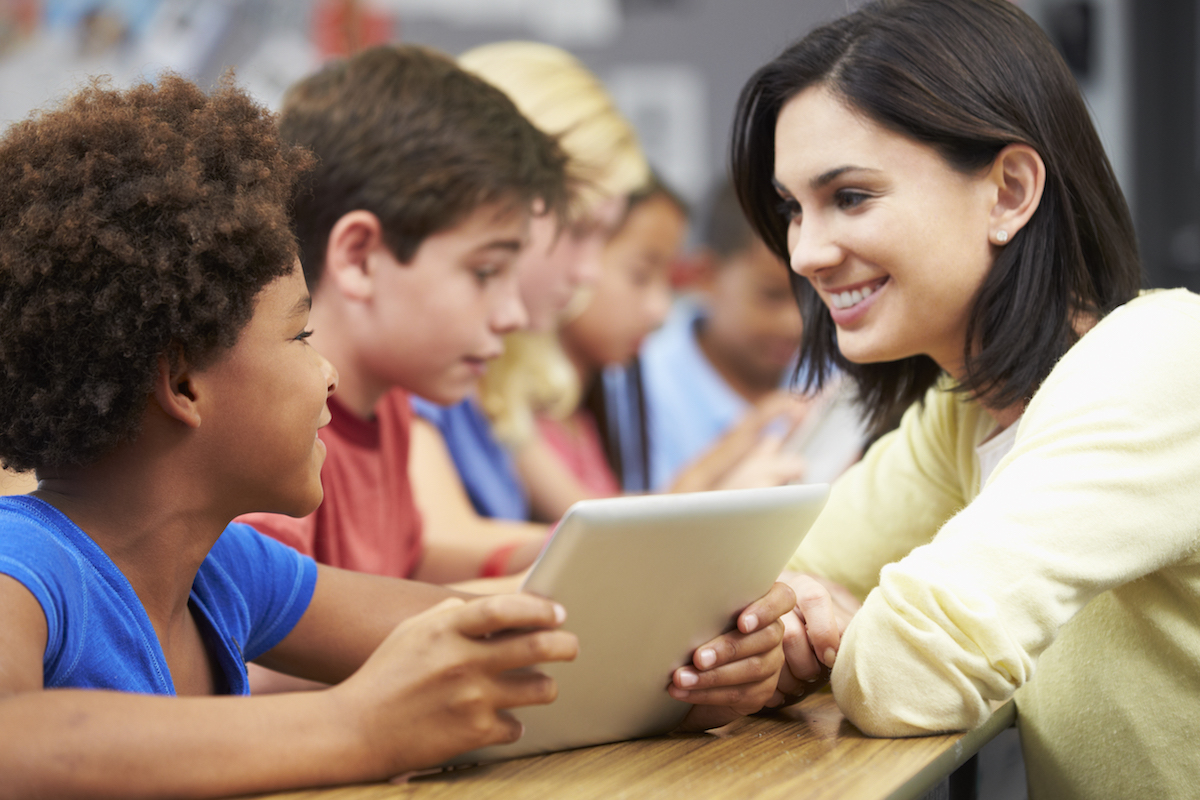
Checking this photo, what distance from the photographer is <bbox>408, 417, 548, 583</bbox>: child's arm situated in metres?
1.38

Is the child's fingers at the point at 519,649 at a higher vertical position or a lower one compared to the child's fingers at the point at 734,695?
higher

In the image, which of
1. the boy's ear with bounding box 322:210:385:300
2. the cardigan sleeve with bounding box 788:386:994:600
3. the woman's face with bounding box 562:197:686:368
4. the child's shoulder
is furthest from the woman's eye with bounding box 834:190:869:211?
the woman's face with bounding box 562:197:686:368

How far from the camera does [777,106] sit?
3.41 ft

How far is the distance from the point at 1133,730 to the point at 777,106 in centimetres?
63

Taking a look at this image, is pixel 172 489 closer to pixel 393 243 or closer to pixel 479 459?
pixel 393 243

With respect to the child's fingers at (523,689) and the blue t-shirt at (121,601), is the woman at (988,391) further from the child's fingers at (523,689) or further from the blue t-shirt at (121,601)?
the blue t-shirt at (121,601)

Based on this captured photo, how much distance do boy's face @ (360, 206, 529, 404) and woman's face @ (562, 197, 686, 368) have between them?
3.54 feet

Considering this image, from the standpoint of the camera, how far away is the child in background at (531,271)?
165 centimetres

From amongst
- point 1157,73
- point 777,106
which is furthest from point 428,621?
point 1157,73

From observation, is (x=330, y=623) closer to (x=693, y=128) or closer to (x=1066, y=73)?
(x=1066, y=73)

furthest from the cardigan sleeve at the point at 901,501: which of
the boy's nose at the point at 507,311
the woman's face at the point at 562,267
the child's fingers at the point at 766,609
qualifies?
the woman's face at the point at 562,267

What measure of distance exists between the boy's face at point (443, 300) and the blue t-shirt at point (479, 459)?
470 millimetres

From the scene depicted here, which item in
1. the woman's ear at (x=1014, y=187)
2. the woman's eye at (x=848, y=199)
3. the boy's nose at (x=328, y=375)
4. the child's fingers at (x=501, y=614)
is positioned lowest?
the child's fingers at (x=501, y=614)

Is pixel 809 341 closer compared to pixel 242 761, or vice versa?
pixel 242 761
